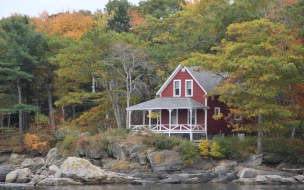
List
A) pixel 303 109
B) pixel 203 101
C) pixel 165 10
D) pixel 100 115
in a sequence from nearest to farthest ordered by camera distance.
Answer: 1. pixel 303 109
2. pixel 203 101
3. pixel 100 115
4. pixel 165 10

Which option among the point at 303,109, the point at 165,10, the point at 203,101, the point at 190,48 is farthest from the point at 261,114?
the point at 165,10

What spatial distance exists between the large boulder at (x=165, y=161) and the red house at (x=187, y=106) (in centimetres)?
524

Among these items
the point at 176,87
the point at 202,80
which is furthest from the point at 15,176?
the point at 202,80

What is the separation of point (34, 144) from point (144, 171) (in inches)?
605

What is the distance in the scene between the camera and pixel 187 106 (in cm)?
4766

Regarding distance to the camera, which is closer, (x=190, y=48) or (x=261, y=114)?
(x=261, y=114)

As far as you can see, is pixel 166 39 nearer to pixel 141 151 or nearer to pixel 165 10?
pixel 165 10

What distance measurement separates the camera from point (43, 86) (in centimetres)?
6053

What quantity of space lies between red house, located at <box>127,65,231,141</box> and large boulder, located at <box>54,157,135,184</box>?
8091mm

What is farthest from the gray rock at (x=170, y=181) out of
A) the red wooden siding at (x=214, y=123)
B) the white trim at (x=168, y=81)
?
the white trim at (x=168, y=81)

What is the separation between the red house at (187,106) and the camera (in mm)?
48281

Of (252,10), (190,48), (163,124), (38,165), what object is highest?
(252,10)

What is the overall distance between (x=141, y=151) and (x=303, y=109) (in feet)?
39.8

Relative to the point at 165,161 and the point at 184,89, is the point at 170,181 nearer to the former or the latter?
the point at 165,161
